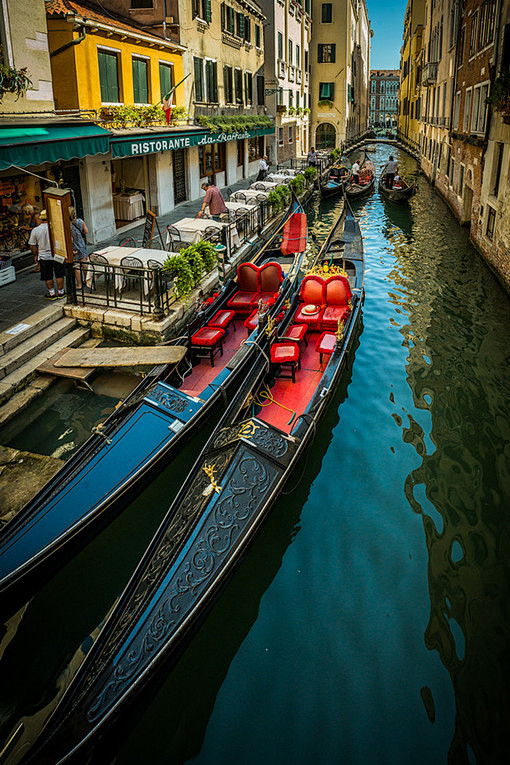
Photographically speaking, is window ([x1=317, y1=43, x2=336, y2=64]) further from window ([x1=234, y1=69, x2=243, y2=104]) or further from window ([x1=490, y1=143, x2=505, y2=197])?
window ([x1=490, y1=143, x2=505, y2=197])

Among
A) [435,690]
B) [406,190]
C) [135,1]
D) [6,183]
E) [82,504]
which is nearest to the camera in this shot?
[435,690]

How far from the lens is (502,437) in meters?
7.07

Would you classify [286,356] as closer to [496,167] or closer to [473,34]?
[496,167]

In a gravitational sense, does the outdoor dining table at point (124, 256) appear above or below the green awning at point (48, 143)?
below

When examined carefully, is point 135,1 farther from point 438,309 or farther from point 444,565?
point 444,565

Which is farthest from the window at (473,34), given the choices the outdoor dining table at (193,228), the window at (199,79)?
the outdoor dining table at (193,228)

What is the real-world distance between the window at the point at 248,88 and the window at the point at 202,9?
5.37 meters

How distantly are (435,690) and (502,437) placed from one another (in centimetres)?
389

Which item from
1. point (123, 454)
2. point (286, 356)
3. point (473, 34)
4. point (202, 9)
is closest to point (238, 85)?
point (202, 9)

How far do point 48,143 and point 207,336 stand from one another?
4.45m

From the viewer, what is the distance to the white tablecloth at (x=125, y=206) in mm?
14883

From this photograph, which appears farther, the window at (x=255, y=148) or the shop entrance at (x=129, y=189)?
the window at (x=255, y=148)

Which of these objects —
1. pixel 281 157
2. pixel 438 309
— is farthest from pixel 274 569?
pixel 281 157

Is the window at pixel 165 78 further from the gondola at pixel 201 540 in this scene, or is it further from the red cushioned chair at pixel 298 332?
the gondola at pixel 201 540
